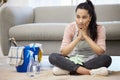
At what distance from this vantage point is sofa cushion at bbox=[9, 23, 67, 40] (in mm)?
2826

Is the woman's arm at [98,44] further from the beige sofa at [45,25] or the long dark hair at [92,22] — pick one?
the beige sofa at [45,25]

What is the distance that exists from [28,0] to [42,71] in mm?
2127

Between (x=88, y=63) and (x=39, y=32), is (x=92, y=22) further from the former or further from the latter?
(x=39, y=32)

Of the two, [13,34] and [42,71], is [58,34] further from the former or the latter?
[42,71]

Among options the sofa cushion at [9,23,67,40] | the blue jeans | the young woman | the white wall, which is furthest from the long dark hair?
the white wall

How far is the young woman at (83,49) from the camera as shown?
1797 millimetres

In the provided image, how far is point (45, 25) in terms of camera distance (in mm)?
2934

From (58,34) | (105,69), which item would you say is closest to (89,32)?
(105,69)

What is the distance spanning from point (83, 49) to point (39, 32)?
99 cm

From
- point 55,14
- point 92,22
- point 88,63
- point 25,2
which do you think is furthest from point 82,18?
point 25,2

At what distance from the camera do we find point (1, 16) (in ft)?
10.1

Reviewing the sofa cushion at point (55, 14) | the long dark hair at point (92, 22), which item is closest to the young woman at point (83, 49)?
the long dark hair at point (92, 22)

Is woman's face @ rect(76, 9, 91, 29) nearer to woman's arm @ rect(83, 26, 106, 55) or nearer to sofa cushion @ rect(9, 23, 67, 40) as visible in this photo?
woman's arm @ rect(83, 26, 106, 55)

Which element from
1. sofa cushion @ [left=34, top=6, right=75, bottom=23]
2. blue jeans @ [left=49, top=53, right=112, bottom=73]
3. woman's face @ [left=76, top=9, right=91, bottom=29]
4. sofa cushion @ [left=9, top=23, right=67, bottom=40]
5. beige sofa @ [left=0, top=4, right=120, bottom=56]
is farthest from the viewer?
sofa cushion @ [left=34, top=6, right=75, bottom=23]
